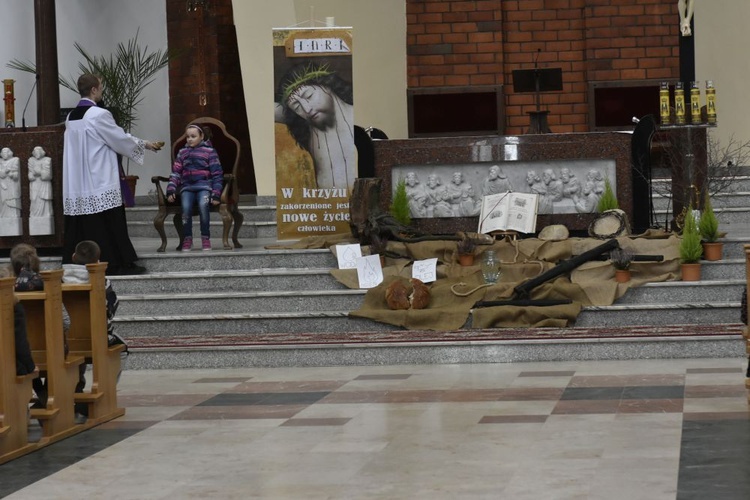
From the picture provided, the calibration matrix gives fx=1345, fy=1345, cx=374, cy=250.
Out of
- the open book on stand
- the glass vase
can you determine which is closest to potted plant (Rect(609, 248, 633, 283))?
the glass vase

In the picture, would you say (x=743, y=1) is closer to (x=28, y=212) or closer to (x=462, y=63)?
(x=462, y=63)

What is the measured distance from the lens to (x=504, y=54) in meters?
15.0

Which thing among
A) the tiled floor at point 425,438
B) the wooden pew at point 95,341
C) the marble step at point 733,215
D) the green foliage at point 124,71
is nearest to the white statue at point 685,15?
the marble step at point 733,215

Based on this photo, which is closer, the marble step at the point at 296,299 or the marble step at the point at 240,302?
the marble step at the point at 296,299

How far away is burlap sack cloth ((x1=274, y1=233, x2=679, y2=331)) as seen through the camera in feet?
29.2

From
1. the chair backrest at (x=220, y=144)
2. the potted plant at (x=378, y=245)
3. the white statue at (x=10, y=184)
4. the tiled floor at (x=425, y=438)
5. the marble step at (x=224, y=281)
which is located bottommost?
the tiled floor at (x=425, y=438)

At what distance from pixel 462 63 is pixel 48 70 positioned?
446 centimetres

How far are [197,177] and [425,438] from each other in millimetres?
5034

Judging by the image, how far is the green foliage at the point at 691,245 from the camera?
929 cm

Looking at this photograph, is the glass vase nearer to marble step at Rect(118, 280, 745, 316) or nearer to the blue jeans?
marble step at Rect(118, 280, 745, 316)

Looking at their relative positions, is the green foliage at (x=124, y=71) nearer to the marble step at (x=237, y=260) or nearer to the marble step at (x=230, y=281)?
the marble step at (x=237, y=260)

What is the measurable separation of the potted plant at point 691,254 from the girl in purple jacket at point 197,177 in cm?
357

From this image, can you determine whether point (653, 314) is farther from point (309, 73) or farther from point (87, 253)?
point (87, 253)

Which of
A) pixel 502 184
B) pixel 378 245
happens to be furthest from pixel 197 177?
pixel 502 184
